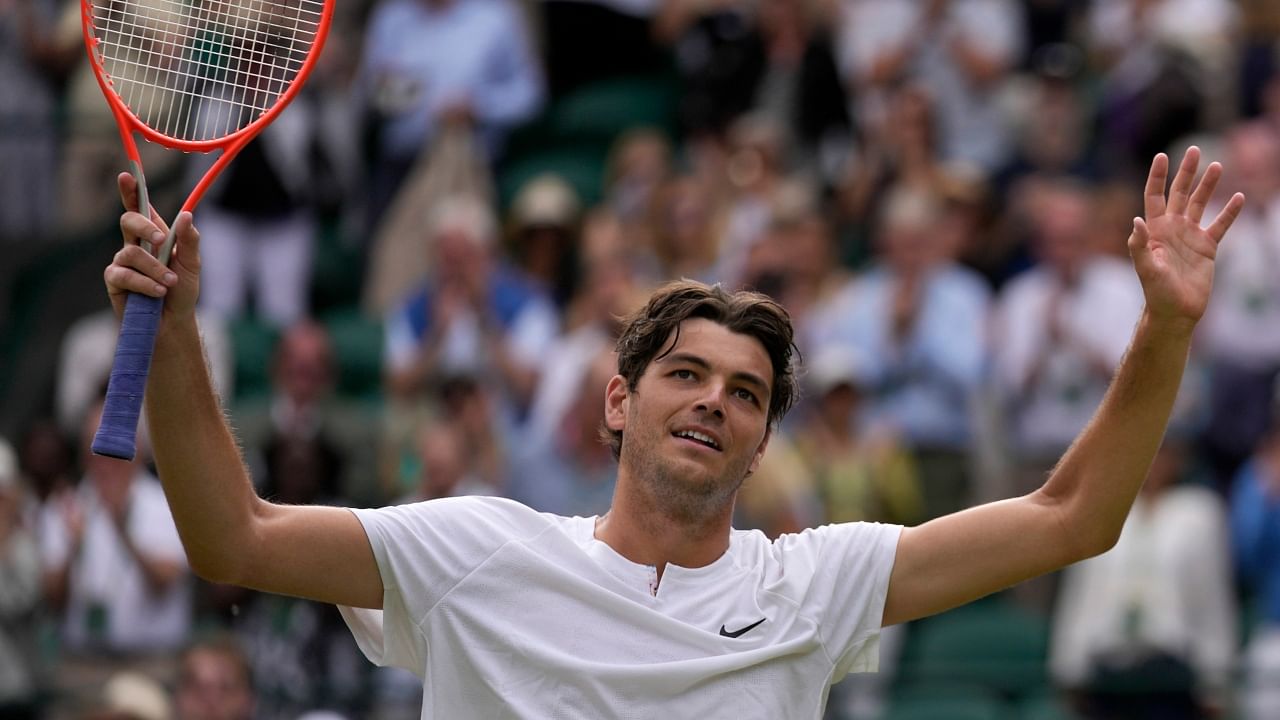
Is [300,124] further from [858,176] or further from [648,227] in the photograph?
[858,176]

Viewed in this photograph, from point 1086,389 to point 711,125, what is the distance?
3.28 metres

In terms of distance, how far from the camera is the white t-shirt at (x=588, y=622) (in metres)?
4.22

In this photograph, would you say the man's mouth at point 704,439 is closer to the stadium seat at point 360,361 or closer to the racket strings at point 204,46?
the racket strings at point 204,46

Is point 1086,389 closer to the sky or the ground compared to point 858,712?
closer to the sky

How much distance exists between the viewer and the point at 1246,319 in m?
9.67

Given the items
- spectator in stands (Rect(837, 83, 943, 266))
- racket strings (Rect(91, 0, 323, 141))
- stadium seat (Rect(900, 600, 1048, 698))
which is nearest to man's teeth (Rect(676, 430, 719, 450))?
racket strings (Rect(91, 0, 323, 141))

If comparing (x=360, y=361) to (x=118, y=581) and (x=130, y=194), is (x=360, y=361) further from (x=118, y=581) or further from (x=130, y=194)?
(x=130, y=194)

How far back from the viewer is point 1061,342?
958cm

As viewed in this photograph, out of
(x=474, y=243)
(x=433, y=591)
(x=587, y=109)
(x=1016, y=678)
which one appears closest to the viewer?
(x=433, y=591)

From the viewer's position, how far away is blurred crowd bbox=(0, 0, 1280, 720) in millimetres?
8711

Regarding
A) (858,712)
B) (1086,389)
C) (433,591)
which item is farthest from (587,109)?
(433,591)

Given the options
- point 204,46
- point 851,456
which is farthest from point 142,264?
point 851,456

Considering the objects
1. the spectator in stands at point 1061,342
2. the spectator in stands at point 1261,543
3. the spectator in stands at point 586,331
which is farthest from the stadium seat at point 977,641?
the spectator in stands at point 586,331

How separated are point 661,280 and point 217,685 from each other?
129 inches
